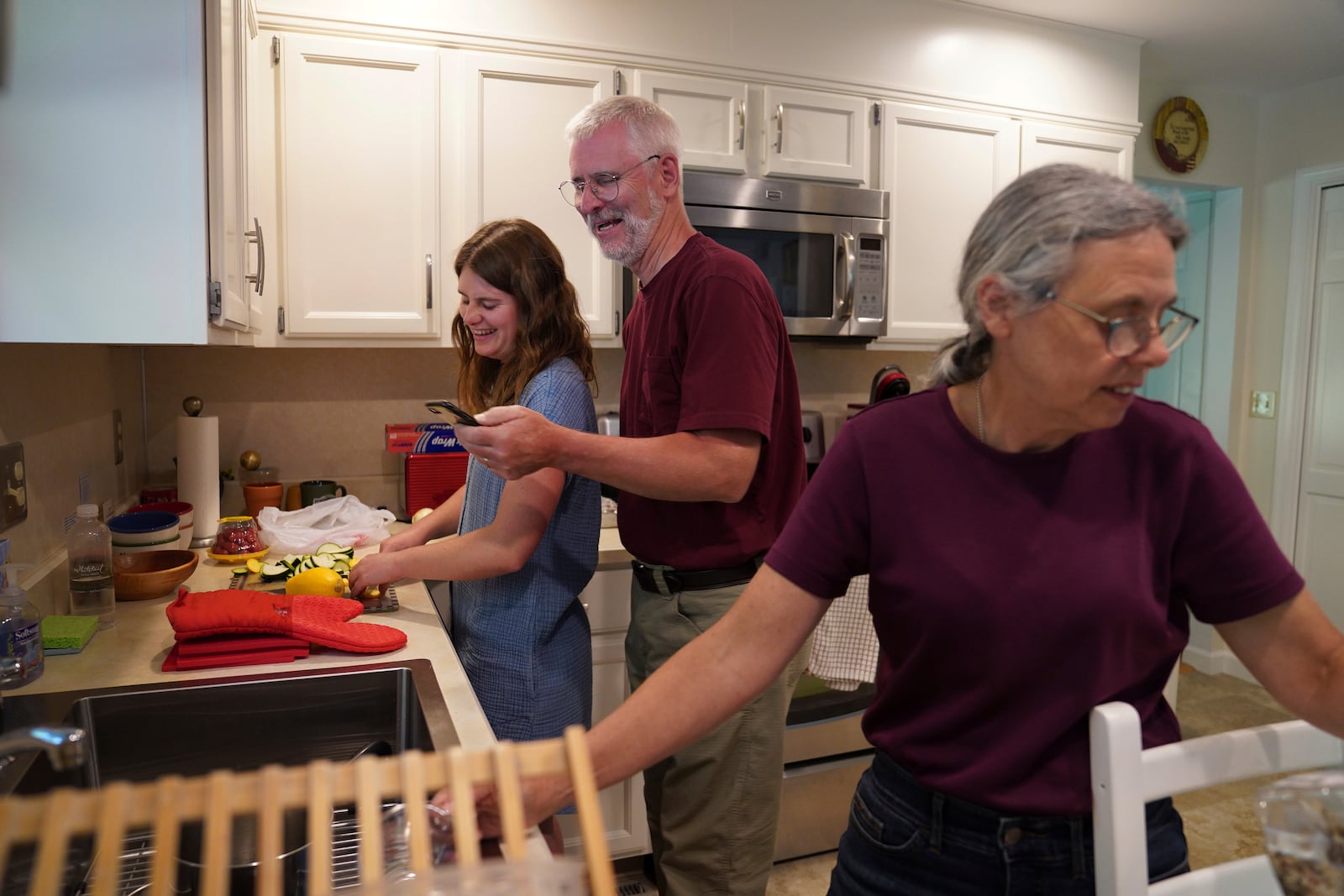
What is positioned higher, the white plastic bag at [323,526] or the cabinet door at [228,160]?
the cabinet door at [228,160]

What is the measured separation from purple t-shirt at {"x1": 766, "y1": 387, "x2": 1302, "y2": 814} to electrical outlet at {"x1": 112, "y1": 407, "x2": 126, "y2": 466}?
73.0 inches

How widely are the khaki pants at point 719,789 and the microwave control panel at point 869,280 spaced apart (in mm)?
1499

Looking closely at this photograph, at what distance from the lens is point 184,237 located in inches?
48.0

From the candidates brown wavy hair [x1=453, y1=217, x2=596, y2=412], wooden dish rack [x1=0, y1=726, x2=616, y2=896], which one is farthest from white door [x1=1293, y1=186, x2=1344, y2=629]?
wooden dish rack [x1=0, y1=726, x2=616, y2=896]

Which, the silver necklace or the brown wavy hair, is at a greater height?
the brown wavy hair

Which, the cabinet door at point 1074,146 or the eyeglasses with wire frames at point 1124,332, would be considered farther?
the cabinet door at point 1074,146

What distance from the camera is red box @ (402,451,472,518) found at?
2.53 metres

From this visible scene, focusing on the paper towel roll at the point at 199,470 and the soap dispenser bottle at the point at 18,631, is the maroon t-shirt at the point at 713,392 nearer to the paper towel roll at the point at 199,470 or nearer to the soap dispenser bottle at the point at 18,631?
the soap dispenser bottle at the point at 18,631

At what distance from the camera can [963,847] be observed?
974mm

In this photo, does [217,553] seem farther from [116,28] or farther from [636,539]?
[116,28]

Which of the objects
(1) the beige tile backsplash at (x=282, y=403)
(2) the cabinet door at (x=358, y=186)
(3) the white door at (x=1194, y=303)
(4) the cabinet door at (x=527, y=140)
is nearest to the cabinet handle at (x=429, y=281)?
(2) the cabinet door at (x=358, y=186)

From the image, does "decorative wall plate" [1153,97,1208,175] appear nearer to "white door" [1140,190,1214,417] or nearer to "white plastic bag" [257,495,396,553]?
"white door" [1140,190,1214,417]

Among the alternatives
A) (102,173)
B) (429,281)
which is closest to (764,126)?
(429,281)

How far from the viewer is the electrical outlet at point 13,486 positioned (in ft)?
4.55
